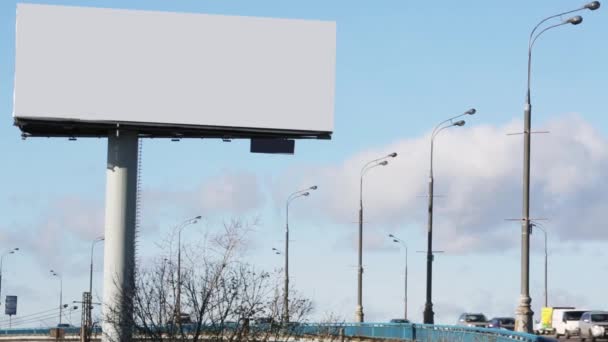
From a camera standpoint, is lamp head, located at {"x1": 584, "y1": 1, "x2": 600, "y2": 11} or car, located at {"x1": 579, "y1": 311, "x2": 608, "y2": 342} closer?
lamp head, located at {"x1": 584, "y1": 1, "x2": 600, "y2": 11}

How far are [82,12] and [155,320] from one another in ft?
61.5

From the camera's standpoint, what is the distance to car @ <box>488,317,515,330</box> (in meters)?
81.4

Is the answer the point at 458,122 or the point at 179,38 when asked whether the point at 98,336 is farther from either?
the point at 458,122

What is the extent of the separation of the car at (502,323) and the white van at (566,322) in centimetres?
312

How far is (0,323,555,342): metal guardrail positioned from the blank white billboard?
365 inches

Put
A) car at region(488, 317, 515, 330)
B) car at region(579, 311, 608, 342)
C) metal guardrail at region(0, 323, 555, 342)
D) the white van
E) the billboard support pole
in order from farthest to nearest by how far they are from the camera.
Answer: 1. car at region(488, 317, 515, 330)
2. the white van
3. car at region(579, 311, 608, 342)
4. the billboard support pole
5. metal guardrail at region(0, 323, 555, 342)

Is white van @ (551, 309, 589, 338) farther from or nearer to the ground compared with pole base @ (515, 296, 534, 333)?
nearer to the ground

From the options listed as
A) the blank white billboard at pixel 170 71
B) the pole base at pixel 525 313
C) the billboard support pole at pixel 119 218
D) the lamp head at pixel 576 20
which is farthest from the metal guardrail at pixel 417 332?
the blank white billboard at pixel 170 71

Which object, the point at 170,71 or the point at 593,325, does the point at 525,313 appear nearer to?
the point at 170,71

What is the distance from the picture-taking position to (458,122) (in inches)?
2388

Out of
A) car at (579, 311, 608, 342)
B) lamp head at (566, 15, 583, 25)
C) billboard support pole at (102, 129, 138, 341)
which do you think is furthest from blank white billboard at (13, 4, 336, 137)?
lamp head at (566, 15, 583, 25)

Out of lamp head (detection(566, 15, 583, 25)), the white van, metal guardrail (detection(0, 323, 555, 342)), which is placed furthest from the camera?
the white van

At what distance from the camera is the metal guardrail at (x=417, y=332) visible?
45184 millimetres

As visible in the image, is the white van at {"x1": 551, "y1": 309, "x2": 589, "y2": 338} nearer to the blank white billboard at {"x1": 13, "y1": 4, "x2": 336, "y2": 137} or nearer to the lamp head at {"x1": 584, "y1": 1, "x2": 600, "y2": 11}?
the blank white billboard at {"x1": 13, "y1": 4, "x2": 336, "y2": 137}
